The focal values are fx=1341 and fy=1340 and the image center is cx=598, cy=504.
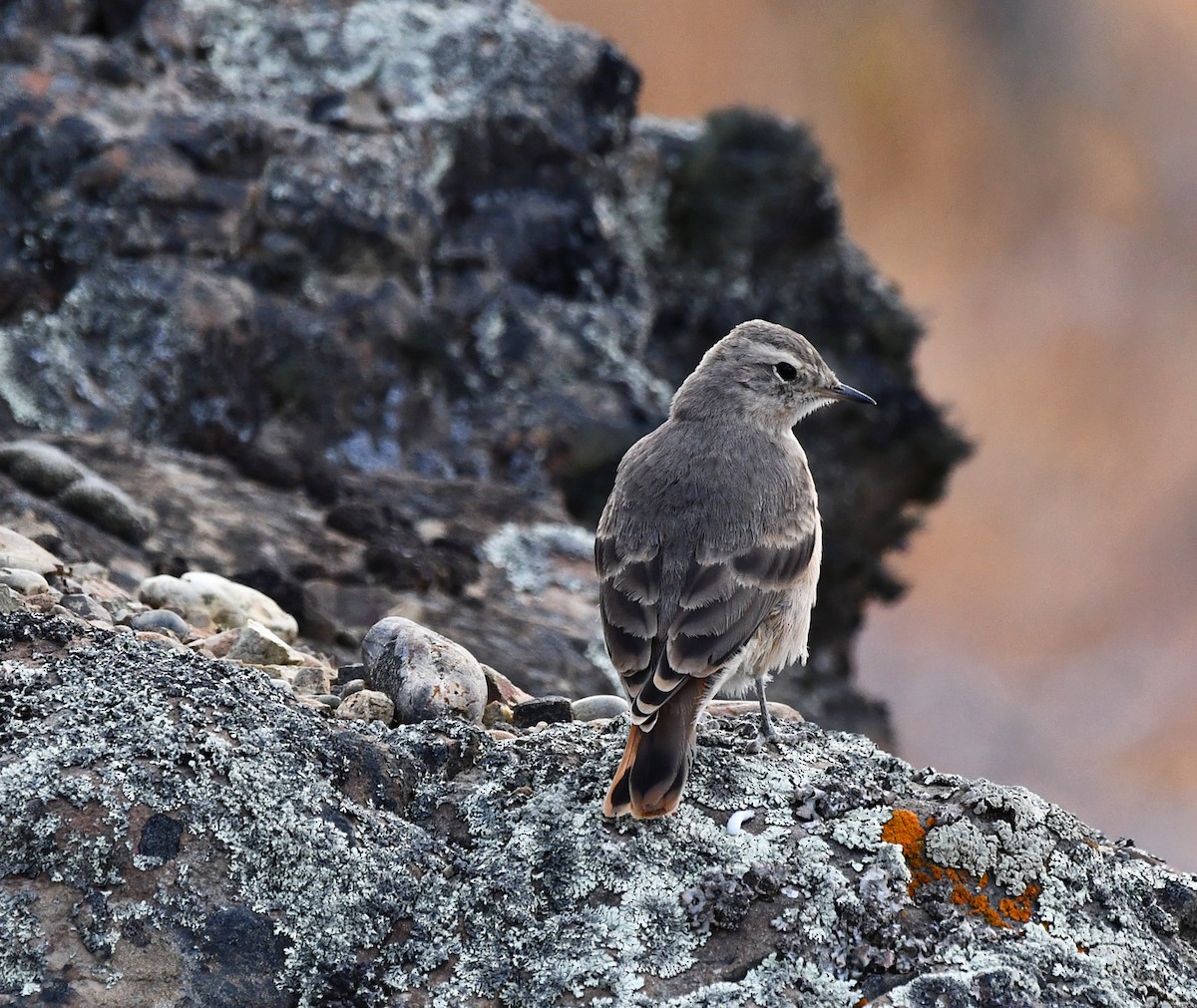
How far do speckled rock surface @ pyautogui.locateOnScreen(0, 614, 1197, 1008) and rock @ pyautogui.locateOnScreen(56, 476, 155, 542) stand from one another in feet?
13.0

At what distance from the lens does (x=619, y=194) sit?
53.1ft

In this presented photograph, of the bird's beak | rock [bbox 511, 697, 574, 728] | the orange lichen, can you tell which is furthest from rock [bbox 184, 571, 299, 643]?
the orange lichen

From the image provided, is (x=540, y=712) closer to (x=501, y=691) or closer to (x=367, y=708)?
(x=501, y=691)

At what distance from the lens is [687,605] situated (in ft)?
17.8

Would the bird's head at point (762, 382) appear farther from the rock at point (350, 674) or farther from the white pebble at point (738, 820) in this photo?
the white pebble at point (738, 820)

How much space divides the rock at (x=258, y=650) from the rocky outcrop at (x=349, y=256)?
306 centimetres

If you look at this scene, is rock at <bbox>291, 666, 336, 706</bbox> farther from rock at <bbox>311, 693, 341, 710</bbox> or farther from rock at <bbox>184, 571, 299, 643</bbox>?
rock at <bbox>184, 571, 299, 643</bbox>

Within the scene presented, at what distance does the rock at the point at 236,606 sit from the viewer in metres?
6.90

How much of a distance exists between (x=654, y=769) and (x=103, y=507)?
17.9 ft

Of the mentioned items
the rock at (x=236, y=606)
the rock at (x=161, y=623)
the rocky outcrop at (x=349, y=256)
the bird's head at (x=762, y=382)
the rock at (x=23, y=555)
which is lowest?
the rock at (x=161, y=623)

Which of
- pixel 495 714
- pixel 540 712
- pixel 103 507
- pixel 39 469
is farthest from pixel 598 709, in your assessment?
→ pixel 39 469

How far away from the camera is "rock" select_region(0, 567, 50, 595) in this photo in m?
5.88

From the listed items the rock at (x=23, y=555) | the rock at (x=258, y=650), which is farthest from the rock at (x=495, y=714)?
the rock at (x=23, y=555)

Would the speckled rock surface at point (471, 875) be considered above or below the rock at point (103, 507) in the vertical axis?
below
